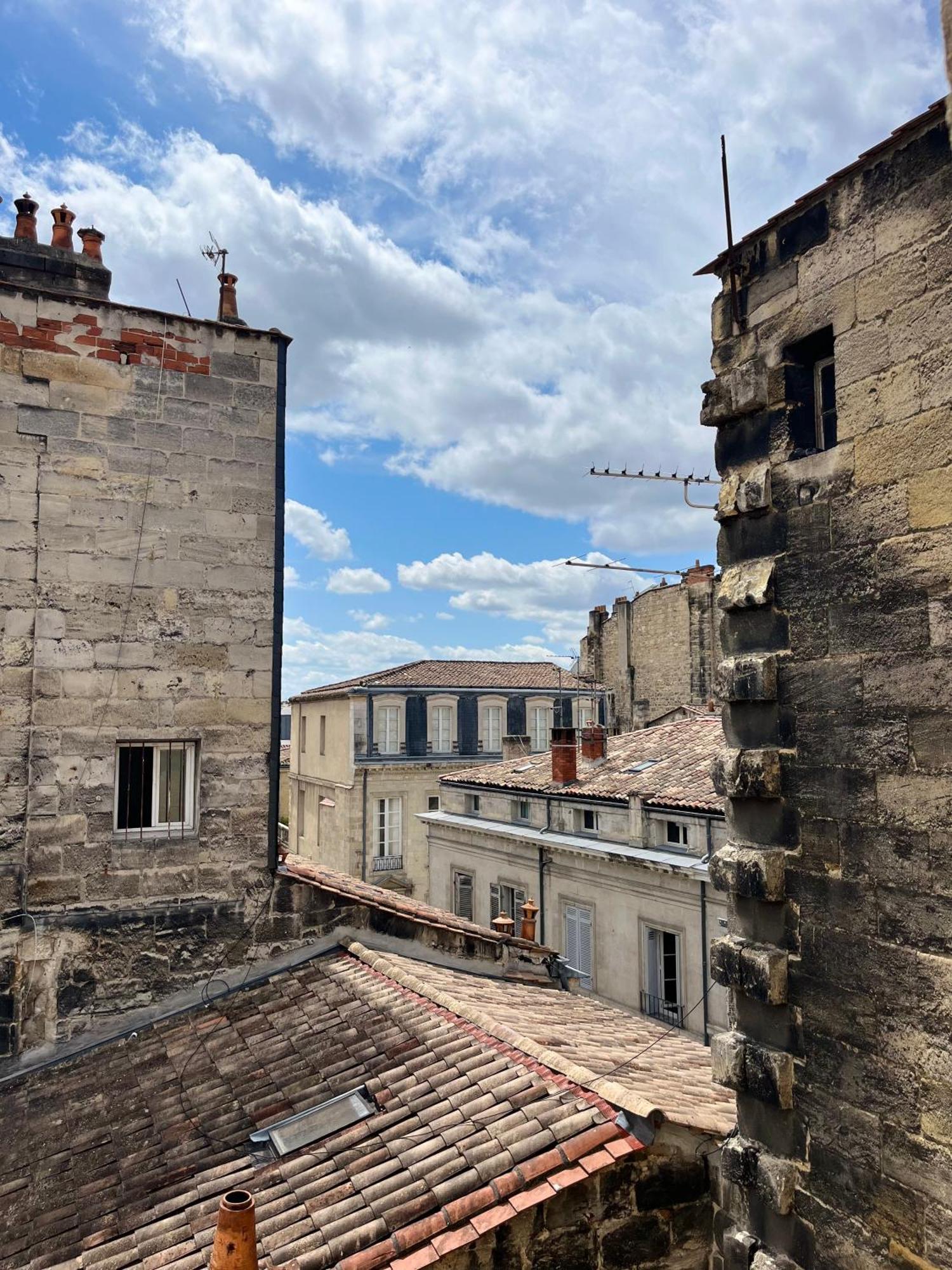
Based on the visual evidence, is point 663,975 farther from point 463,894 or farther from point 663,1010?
point 463,894

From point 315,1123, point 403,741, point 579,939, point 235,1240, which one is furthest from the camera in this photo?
point 403,741

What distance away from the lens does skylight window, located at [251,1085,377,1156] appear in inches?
235

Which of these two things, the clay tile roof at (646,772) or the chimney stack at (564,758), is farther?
the chimney stack at (564,758)

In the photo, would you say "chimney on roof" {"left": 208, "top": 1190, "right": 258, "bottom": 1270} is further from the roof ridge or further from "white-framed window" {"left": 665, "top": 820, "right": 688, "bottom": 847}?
"white-framed window" {"left": 665, "top": 820, "right": 688, "bottom": 847}

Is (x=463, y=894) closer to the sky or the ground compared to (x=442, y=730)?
closer to the ground

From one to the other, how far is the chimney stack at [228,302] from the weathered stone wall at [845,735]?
19.2 feet

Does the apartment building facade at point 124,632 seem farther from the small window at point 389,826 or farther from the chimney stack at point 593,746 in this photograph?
the small window at point 389,826

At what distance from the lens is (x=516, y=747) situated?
1195 inches

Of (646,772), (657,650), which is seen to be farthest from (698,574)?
(646,772)

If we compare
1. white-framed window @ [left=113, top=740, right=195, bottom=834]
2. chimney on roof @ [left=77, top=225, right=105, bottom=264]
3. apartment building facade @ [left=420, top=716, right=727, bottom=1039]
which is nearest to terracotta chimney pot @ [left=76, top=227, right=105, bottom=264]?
chimney on roof @ [left=77, top=225, right=105, bottom=264]

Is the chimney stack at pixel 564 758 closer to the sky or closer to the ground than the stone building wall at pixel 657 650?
closer to the ground

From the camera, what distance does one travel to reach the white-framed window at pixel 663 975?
1499 cm

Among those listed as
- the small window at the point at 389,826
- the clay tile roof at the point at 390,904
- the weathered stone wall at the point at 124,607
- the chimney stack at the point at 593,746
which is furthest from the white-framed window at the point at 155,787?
the small window at the point at 389,826

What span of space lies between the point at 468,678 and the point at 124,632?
26.1 m
